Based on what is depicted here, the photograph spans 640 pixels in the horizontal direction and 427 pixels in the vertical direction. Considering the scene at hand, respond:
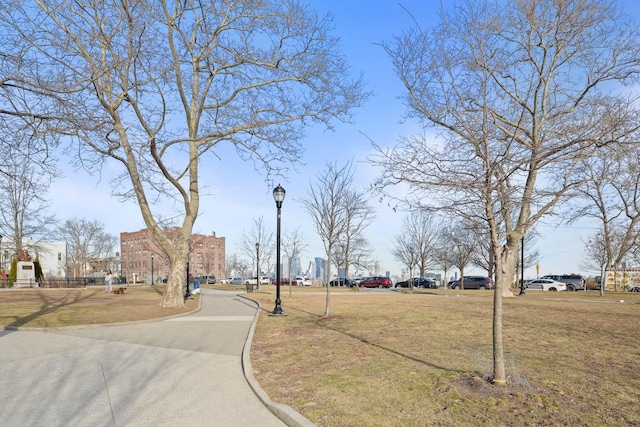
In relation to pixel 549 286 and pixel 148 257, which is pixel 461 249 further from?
pixel 148 257

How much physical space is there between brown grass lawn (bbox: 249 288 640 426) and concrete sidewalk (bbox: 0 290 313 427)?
17.7 inches

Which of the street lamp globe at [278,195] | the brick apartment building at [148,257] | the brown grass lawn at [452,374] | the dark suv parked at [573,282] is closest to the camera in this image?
the brown grass lawn at [452,374]

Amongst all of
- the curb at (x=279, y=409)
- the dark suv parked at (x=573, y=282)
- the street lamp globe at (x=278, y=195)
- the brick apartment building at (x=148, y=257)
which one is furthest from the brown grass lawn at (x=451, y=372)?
the brick apartment building at (x=148, y=257)

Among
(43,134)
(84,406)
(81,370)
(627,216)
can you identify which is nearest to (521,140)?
(84,406)

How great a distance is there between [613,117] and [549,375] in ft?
11.3

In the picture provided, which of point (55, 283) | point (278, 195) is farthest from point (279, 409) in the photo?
point (55, 283)

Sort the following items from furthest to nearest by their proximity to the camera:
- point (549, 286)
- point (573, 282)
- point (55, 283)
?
point (573, 282) < point (549, 286) < point (55, 283)

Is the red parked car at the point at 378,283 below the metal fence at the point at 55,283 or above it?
below

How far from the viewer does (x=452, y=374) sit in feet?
20.9

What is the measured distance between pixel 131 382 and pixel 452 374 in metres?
4.66

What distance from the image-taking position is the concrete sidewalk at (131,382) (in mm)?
5117

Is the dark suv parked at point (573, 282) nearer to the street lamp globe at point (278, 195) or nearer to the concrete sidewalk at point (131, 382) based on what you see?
the street lamp globe at point (278, 195)

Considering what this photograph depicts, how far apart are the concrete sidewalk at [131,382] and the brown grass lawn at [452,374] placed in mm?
451

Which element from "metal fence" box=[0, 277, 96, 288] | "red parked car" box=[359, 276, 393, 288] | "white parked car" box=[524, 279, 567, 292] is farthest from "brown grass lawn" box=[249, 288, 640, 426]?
"red parked car" box=[359, 276, 393, 288]
